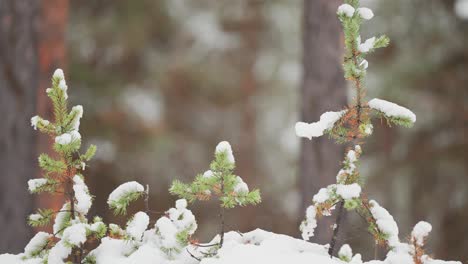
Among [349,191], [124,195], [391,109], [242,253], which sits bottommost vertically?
[242,253]

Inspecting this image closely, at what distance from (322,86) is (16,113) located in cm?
301

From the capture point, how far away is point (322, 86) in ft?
19.3

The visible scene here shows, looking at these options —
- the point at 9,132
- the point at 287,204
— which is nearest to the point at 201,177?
the point at 9,132

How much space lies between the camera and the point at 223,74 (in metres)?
12.4

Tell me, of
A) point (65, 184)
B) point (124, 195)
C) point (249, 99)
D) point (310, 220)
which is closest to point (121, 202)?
point (124, 195)

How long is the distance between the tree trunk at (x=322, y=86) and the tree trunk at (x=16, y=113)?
8.99 feet

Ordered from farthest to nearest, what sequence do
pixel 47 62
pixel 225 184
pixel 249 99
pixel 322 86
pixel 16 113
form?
pixel 249 99 → pixel 47 62 → pixel 16 113 → pixel 322 86 → pixel 225 184

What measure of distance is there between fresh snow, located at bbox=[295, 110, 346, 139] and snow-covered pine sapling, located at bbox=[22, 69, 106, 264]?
886 millimetres

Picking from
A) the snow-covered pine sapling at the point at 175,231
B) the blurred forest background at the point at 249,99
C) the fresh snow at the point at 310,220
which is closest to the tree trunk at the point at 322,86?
the blurred forest background at the point at 249,99

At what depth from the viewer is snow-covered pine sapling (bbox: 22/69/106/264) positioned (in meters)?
2.62

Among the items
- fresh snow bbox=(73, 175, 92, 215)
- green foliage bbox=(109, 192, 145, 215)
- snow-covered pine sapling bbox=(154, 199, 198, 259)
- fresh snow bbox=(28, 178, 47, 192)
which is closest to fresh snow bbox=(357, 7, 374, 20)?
snow-covered pine sapling bbox=(154, 199, 198, 259)

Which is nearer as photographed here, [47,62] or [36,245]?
[36,245]

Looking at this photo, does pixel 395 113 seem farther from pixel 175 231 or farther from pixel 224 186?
pixel 175 231

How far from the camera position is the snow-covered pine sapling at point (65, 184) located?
103 inches
